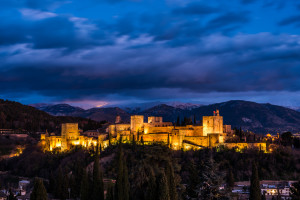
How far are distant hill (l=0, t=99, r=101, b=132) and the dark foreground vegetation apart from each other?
41540 millimetres

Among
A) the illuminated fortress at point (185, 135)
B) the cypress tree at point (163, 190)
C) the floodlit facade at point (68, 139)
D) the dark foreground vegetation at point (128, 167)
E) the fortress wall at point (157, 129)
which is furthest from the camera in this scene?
the floodlit facade at point (68, 139)

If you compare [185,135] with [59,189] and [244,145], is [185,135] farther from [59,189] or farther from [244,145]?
[59,189]

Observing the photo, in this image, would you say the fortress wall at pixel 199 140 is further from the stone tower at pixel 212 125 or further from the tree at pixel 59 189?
the tree at pixel 59 189

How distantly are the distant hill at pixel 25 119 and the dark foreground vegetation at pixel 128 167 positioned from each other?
41540 mm

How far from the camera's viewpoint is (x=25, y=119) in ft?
472

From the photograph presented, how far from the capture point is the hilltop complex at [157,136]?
7225 cm

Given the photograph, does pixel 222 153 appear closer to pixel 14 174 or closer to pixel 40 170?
pixel 40 170

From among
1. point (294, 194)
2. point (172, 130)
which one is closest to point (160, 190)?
point (294, 194)

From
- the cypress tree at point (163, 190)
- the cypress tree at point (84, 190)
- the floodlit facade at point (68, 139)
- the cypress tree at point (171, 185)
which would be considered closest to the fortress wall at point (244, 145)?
the floodlit facade at point (68, 139)

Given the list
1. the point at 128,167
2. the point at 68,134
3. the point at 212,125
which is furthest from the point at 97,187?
the point at 68,134

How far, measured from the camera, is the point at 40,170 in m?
80.3

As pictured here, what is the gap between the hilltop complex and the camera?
7225cm

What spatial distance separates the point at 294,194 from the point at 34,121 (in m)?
120

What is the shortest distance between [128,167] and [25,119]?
87692mm
